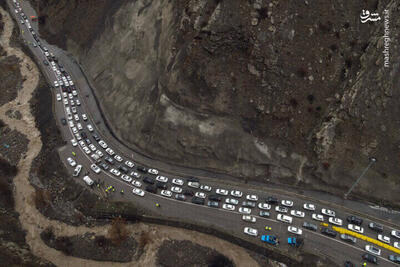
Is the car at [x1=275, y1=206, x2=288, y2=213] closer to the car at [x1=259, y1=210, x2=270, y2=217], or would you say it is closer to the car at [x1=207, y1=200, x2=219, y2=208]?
the car at [x1=259, y1=210, x2=270, y2=217]

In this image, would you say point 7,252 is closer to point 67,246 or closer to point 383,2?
point 67,246

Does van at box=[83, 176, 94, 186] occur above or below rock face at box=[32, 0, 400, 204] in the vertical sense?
below

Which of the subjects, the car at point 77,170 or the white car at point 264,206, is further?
the car at point 77,170

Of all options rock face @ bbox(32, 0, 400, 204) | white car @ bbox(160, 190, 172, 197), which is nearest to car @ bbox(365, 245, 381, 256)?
rock face @ bbox(32, 0, 400, 204)

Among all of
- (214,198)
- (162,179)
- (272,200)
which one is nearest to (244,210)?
(272,200)

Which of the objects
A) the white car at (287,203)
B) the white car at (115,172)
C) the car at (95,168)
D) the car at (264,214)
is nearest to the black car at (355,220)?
the white car at (287,203)

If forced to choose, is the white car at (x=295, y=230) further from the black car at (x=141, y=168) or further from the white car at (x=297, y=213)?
the black car at (x=141, y=168)

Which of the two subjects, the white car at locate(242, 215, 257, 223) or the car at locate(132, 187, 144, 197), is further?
the car at locate(132, 187, 144, 197)

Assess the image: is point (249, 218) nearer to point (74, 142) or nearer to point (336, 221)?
point (336, 221)
